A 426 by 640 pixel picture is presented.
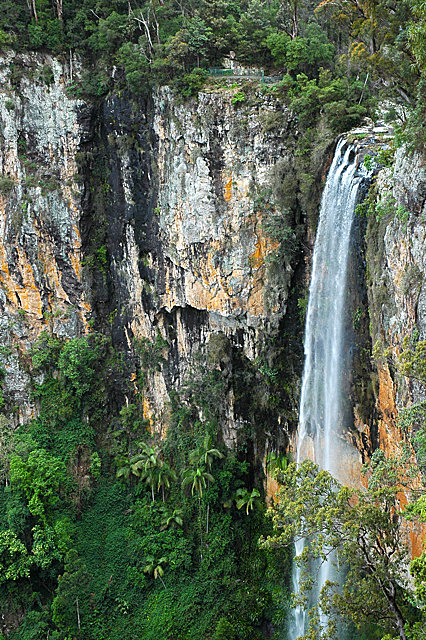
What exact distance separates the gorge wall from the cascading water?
0.64 metres

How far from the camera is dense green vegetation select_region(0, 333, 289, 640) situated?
48.0ft

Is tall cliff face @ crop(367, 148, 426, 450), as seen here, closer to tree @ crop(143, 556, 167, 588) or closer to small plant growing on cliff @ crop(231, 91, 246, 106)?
small plant growing on cliff @ crop(231, 91, 246, 106)

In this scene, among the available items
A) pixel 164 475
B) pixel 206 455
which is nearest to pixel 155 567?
pixel 164 475

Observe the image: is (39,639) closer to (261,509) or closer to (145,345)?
(261,509)

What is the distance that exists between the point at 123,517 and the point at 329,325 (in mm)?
9179

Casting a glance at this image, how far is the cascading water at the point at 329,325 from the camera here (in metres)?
11.1

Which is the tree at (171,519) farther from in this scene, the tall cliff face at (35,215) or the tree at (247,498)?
the tall cliff face at (35,215)

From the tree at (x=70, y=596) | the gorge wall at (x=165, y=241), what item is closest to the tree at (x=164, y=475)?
the gorge wall at (x=165, y=241)

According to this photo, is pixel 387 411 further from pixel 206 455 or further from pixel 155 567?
pixel 155 567

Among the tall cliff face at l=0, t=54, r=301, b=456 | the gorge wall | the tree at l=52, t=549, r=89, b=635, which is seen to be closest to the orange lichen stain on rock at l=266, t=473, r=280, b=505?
the gorge wall

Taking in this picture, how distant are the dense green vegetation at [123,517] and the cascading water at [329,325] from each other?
103 inches

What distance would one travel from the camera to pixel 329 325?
39.5ft

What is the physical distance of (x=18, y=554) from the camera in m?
15.0

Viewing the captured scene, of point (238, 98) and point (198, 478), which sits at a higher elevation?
point (238, 98)
